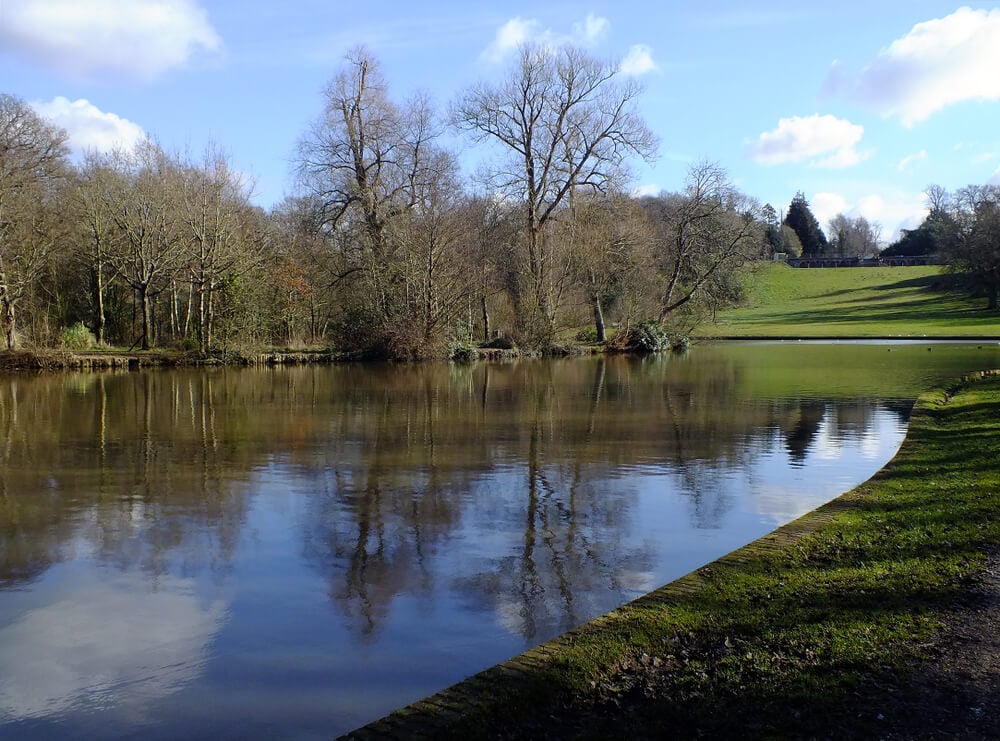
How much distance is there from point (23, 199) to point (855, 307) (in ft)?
197

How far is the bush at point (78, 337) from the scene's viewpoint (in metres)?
29.7

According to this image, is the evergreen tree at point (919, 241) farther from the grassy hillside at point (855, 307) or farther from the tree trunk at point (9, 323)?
the tree trunk at point (9, 323)

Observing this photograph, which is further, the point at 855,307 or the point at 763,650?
the point at 855,307

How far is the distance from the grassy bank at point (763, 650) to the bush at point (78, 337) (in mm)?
28627

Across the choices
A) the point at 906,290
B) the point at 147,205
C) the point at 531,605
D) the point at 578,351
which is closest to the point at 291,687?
the point at 531,605

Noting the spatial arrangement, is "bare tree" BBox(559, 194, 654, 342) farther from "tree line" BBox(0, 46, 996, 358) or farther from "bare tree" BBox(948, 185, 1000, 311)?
"bare tree" BBox(948, 185, 1000, 311)

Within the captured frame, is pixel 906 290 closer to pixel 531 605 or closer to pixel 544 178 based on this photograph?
pixel 544 178

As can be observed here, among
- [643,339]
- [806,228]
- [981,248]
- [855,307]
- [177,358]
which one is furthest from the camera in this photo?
[806,228]

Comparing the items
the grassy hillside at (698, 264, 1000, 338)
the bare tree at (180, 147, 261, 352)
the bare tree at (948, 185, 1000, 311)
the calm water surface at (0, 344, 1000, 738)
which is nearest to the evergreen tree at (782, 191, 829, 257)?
the grassy hillside at (698, 264, 1000, 338)

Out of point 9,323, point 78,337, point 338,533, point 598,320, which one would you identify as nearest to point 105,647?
point 338,533

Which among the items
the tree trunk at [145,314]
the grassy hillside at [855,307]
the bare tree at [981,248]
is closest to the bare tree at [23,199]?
the tree trunk at [145,314]

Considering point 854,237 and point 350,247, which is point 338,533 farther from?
point 854,237

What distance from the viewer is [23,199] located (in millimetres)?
29734

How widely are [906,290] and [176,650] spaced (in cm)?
8016
